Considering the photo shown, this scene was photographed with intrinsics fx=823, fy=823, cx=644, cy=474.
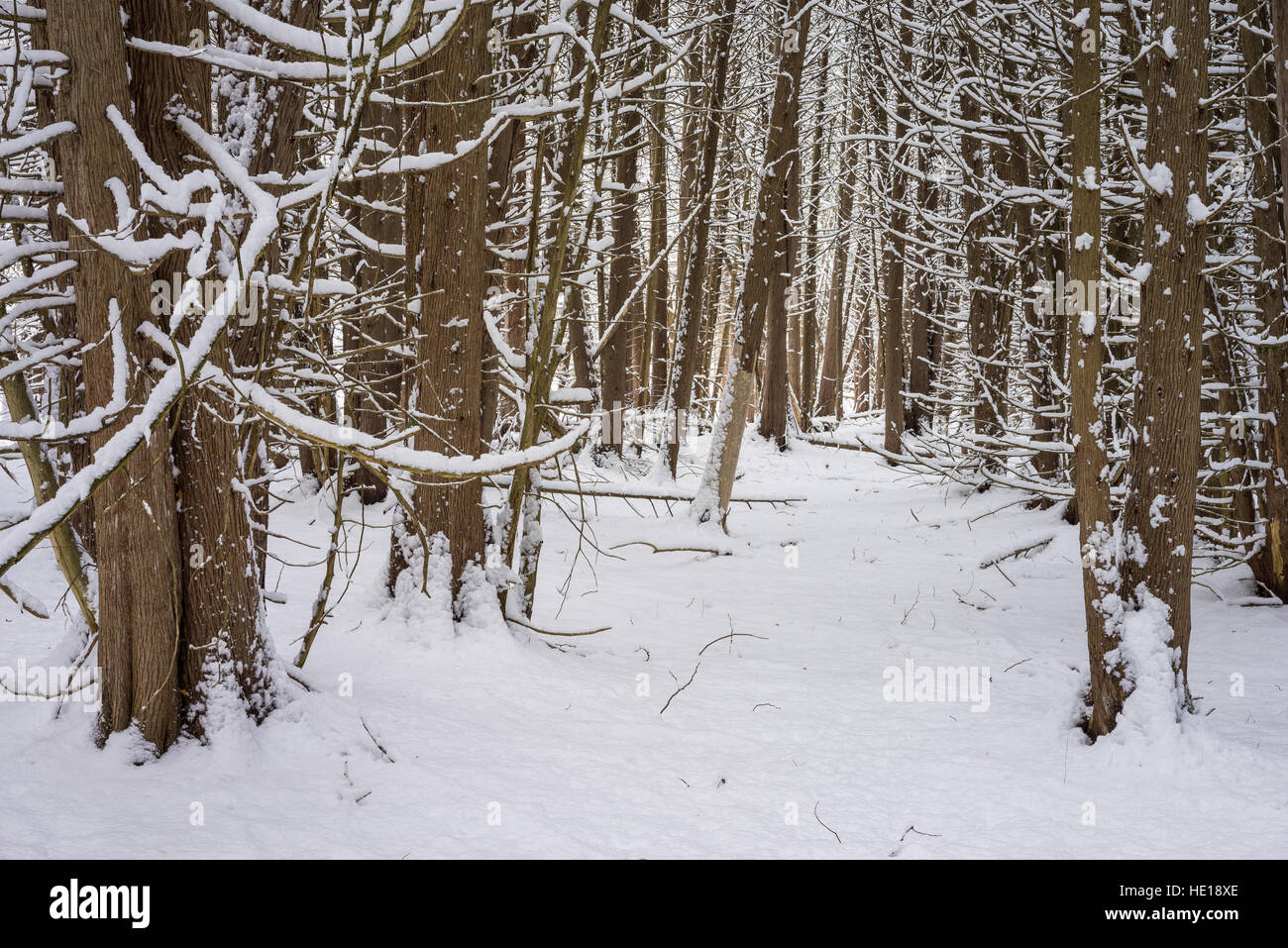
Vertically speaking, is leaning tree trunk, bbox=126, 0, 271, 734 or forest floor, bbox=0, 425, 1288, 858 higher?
leaning tree trunk, bbox=126, 0, 271, 734

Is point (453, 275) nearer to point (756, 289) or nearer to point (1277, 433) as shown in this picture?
point (756, 289)

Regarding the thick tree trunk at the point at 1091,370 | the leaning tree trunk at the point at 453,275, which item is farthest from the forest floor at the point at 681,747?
the leaning tree trunk at the point at 453,275

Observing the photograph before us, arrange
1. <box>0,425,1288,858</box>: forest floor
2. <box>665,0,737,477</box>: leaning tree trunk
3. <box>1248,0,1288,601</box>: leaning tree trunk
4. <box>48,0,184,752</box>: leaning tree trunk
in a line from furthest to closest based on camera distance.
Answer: <box>665,0,737,477</box>: leaning tree trunk → <box>1248,0,1288,601</box>: leaning tree trunk → <box>0,425,1288,858</box>: forest floor → <box>48,0,184,752</box>: leaning tree trunk

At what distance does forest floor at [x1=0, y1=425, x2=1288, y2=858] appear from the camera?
2.88 metres

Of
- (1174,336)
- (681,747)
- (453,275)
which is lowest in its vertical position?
(681,747)

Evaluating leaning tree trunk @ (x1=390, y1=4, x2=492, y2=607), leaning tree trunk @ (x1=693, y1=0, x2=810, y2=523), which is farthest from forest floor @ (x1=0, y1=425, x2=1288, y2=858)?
leaning tree trunk @ (x1=693, y1=0, x2=810, y2=523)

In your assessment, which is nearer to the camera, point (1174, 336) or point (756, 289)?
point (1174, 336)

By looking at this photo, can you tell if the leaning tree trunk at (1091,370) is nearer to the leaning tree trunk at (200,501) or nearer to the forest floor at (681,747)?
the forest floor at (681,747)

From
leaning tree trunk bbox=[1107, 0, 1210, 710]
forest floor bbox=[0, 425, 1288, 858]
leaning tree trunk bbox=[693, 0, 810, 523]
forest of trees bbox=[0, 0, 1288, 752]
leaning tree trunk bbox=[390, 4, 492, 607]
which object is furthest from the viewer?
leaning tree trunk bbox=[693, 0, 810, 523]

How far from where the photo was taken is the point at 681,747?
382cm

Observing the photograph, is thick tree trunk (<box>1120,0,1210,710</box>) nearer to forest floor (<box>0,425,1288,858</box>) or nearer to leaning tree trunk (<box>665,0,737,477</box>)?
forest floor (<box>0,425,1288,858</box>)

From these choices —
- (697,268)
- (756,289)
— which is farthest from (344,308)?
(697,268)

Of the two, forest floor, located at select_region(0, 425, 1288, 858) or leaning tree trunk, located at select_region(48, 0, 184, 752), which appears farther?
forest floor, located at select_region(0, 425, 1288, 858)
